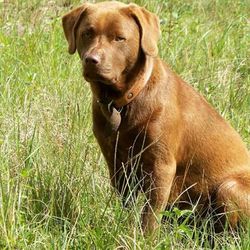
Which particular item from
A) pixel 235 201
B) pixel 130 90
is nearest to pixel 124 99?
pixel 130 90

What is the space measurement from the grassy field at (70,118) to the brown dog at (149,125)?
8.2 inches

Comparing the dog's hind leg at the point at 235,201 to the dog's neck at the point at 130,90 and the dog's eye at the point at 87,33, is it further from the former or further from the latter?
the dog's eye at the point at 87,33

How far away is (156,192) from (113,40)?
3.11 ft

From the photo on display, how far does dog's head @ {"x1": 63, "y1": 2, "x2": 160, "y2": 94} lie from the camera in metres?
4.90

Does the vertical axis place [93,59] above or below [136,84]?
above

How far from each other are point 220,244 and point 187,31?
149 inches

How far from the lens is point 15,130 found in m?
5.84

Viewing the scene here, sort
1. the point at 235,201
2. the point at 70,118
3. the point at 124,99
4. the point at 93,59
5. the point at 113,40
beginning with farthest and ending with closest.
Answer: the point at 70,118 < the point at 235,201 < the point at 124,99 < the point at 113,40 < the point at 93,59

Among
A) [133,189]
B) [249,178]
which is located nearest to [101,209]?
[133,189]

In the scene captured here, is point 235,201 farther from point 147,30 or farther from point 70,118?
point 70,118

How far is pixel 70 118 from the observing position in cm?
627

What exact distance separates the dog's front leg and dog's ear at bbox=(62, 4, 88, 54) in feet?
2.86

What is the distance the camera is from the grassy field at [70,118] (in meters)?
4.85

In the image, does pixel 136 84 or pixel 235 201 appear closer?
pixel 136 84
